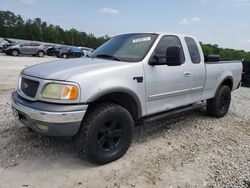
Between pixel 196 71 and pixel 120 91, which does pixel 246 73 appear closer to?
pixel 196 71

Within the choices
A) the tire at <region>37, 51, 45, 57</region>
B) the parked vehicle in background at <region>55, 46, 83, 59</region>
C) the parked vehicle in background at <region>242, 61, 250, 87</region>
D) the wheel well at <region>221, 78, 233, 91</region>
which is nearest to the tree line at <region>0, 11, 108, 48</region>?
the parked vehicle in background at <region>55, 46, 83, 59</region>

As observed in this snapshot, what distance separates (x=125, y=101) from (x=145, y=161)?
0.94 meters

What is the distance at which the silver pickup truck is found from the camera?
3.21 meters

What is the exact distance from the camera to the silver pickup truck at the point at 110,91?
321cm

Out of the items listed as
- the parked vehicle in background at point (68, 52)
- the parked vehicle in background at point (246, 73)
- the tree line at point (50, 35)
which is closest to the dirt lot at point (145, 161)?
the parked vehicle in background at point (246, 73)

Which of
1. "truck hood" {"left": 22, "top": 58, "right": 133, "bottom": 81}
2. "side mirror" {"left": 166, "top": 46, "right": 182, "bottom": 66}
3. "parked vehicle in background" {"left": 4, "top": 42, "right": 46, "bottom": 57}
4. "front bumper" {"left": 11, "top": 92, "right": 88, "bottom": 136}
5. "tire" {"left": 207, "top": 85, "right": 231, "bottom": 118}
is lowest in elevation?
"tire" {"left": 207, "top": 85, "right": 231, "bottom": 118}

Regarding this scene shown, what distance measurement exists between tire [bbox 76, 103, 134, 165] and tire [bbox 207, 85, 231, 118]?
2899mm

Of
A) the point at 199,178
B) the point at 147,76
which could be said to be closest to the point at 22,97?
the point at 147,76

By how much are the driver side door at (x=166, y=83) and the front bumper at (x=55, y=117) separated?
4.13 ft

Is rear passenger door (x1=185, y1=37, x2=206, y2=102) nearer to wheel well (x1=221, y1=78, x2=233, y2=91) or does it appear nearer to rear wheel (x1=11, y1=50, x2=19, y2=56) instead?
wheel well (x1=221, y1=78, x2=233, y2=91)

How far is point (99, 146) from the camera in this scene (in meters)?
3.52

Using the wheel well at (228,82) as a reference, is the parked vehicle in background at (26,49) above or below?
above

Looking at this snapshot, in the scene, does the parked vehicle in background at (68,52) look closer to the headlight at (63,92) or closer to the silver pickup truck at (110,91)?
the silver pickup truck at (110,91)

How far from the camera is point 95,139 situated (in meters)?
3.45
